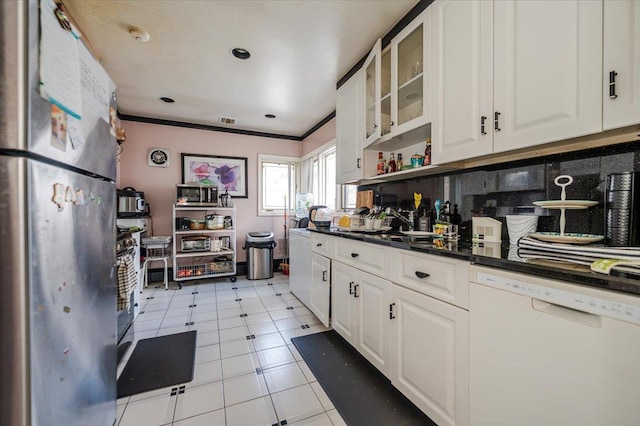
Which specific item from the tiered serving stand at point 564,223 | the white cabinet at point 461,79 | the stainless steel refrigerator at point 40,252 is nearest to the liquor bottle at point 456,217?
the white cabinet at point 461,79

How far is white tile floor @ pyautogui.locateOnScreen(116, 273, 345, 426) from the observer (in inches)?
53.8

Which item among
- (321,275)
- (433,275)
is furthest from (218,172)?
(433,275)

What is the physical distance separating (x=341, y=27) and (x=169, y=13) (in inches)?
49.0

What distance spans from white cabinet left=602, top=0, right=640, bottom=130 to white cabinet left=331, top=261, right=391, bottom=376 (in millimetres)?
1168

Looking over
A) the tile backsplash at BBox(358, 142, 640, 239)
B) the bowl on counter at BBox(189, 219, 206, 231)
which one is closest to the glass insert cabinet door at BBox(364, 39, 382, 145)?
the tile backsplash at BBox(358, 142, 640, 239)

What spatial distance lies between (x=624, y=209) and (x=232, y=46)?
265cm

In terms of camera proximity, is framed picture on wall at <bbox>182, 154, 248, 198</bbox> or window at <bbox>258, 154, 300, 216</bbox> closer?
framed picture on wall at <bbox>182, 154, 248, 198</bbox>

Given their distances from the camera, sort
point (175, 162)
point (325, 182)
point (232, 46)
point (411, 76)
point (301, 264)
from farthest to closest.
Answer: point (175, 162) → point (325, 182) → point (301, 264) → point (232, 46) → point (411, 76)

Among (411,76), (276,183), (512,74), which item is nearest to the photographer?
(512,74)

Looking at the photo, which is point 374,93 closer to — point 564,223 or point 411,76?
point 411,76

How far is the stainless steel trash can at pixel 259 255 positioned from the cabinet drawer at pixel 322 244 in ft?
5.50

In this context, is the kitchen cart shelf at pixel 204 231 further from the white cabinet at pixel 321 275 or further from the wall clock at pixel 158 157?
the white cabinet at pixel 321 275

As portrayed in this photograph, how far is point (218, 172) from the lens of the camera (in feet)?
13.8

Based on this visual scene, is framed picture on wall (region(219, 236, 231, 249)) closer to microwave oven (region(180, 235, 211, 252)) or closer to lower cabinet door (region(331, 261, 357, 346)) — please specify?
microwave oven (region(180, 235, 211, 252))
